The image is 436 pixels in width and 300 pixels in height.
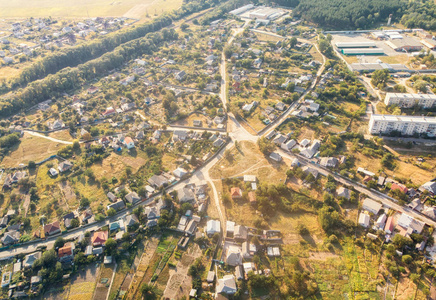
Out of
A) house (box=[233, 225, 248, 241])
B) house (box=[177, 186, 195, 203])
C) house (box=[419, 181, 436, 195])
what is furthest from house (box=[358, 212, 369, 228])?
house (box=[177, 186, 195, 203])

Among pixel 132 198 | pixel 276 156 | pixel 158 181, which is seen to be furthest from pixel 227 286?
pixel 276 156

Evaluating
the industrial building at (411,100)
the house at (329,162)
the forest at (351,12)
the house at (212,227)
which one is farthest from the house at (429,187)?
the forest at (351,12)

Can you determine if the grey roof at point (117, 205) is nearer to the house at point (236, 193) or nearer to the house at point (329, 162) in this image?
the house at point (236, 193)

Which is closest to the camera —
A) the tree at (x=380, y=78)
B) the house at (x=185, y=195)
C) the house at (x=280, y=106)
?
the house at (x=185, y=195)

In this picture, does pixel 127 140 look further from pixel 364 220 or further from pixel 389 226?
pixel 389 226

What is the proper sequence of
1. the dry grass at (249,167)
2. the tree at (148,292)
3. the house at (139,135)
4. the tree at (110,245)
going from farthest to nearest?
the house at (139,135), the dry grass at (249,167), the tree at (110,245), the tree at (148,292)

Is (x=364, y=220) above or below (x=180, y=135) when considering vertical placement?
below
